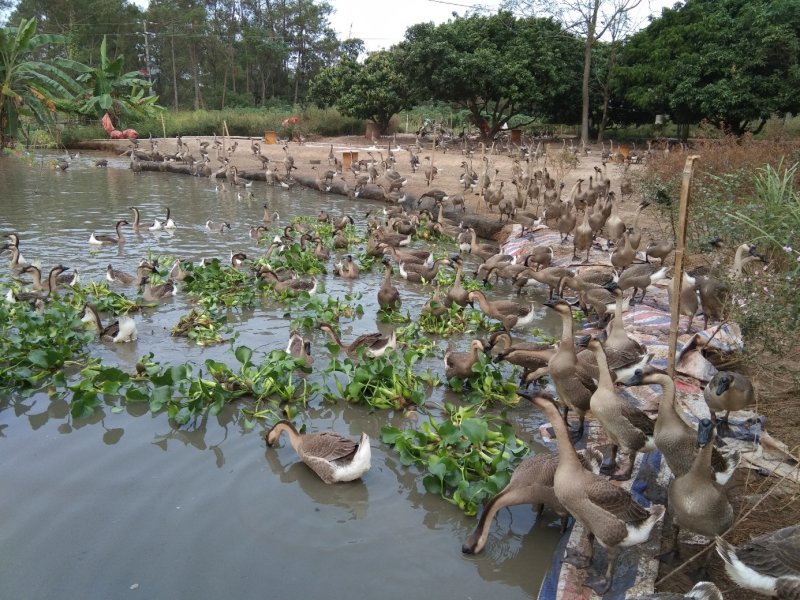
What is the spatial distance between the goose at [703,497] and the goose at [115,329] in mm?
7590

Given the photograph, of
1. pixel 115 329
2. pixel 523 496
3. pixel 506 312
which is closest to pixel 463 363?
pixel 506 312

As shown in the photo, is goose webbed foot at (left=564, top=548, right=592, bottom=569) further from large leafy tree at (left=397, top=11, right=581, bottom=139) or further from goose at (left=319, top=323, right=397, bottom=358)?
large leafy tree at (left=397, top=11, right=581, bottom=139)

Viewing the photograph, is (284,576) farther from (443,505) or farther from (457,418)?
(457,418)

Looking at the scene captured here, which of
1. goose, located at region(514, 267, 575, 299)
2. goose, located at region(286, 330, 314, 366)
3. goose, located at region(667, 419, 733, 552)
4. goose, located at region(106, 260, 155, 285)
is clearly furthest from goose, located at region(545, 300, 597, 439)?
goose, located at region(106, 260, 155, 285)

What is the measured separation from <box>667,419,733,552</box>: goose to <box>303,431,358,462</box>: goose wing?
2.87 metres

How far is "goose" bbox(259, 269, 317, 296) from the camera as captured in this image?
11.5 m

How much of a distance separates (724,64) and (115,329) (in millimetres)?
29507

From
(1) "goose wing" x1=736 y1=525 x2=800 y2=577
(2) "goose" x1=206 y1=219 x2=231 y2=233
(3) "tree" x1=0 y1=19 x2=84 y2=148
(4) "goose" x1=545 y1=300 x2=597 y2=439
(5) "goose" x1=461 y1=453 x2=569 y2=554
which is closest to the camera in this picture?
(1) "goose wing" x1=736 y1=525 x2=800 y2=577

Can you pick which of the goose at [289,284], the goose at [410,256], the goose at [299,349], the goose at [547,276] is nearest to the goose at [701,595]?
the goose at [299,349]

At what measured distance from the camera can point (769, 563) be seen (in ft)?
12.7

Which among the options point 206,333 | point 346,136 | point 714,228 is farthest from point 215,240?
point 346,136

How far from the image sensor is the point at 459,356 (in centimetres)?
791

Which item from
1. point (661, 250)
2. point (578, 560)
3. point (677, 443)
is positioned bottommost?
point (578, 560)

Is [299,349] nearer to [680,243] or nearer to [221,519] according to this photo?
[221,519]
